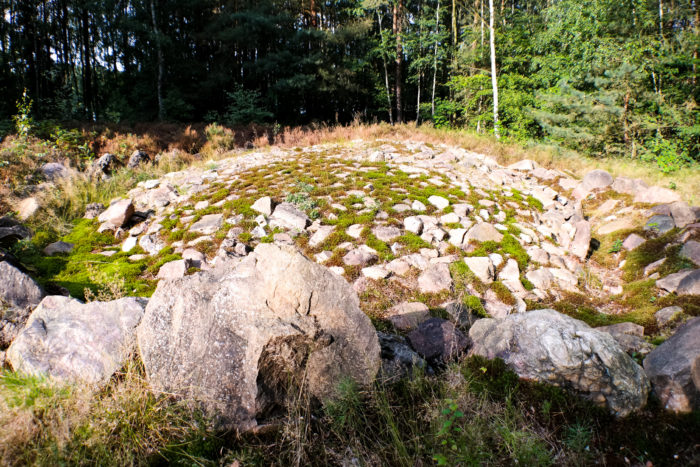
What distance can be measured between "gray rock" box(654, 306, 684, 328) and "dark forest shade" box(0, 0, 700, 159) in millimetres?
10273

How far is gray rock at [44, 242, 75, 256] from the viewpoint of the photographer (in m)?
5.13

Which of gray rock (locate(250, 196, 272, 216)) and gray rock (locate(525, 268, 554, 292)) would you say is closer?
gray rock (locate(525, 268, 554, 292))

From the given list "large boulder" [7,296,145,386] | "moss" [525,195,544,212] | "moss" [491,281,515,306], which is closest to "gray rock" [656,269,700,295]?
"moss" [491,281,515,306]

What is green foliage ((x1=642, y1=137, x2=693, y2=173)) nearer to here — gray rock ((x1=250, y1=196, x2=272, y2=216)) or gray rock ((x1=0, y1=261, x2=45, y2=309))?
gray rock ((x1=250, y1=196, x2=272, y2=216))

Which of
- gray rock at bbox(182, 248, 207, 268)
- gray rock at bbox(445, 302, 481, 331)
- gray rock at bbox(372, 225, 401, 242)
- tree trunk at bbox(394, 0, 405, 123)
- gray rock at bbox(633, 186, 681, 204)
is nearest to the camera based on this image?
gray rock at bbox(445, 302, 481, 331)

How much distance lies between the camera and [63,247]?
5.24 metres

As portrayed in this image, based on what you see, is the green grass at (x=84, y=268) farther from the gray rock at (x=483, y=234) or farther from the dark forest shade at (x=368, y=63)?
the dark forest shade at (x=368, y=63)

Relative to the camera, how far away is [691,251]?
168 inches

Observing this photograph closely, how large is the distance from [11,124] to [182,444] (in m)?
17.0

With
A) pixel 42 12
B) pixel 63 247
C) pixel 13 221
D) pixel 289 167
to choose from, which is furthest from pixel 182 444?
pixel 42 12

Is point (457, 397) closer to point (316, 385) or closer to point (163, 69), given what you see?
point (316, 385)

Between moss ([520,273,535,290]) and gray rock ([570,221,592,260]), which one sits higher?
gray rock ([570,221,592,260])

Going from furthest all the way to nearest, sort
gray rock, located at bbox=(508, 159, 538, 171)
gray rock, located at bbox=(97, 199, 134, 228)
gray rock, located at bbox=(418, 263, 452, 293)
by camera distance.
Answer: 1. gray rock, located at bbox=(508, 159, 538, 171)
2. gray rock, located at bbox=(97, 199, 134, 228)
3. gray rock, located at bbox=(418, 263, 452, 293)

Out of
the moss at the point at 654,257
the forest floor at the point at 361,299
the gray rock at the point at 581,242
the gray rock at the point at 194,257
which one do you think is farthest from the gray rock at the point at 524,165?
the gray rock at the point at 194,257
